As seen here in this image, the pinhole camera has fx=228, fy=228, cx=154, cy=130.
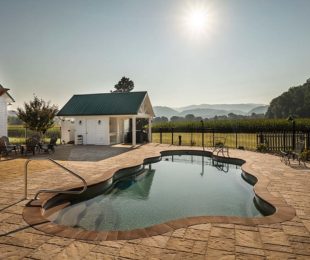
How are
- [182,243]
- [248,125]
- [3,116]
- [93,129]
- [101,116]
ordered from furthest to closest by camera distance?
[248,125] → [93,129] → [101,116] → [3,116] → [182,243]

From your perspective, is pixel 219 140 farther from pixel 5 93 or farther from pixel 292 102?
pixel 292 102

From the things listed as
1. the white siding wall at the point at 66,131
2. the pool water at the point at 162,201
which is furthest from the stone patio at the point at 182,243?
the white siding wall at the point at 66,131

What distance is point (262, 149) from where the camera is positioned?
15758 millimetres

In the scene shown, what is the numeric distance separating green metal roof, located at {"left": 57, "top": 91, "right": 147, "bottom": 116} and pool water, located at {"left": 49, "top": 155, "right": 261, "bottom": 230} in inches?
353

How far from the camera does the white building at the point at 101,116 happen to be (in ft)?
65.2

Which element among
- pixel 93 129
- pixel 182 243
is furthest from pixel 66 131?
pixel 182 243

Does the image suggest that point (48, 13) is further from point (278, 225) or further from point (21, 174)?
point (278, 225)

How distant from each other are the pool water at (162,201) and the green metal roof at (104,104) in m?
8.97

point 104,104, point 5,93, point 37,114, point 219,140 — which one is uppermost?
point 5,93

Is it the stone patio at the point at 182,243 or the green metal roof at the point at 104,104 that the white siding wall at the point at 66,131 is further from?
the stone patio at the point at 182,243

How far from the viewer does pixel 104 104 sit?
21.1 meters

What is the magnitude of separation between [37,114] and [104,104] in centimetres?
567

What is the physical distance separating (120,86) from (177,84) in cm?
2384

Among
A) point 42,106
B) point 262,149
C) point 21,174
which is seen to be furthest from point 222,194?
point 42,106
